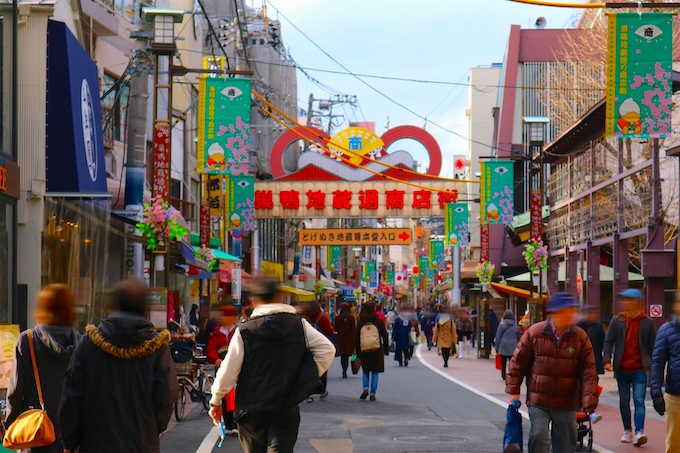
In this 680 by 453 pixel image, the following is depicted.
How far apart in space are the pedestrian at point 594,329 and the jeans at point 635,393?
3890mm

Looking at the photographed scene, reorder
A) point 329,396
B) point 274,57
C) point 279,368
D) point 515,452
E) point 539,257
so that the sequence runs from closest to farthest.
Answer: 1. point 279,368
2. point 515,452
3. point 329,396
4. point 539,257
5. point 274,57

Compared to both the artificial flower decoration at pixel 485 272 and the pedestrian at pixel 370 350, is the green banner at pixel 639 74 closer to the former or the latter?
the pedestrian at pixel 370 350

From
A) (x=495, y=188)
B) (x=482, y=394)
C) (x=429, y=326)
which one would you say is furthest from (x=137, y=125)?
(x=429, y=326)

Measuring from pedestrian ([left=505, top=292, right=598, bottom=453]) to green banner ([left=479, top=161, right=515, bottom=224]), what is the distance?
23.3m

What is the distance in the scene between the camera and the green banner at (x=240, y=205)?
3544cm

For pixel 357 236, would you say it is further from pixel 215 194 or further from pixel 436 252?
pixel 436 252

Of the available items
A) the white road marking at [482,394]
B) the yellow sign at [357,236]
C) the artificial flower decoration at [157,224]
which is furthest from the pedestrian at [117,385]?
the yellow sign at [357,236]

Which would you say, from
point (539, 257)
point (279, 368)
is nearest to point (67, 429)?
point (279, 368)

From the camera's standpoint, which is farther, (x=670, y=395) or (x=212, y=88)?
(x=212, y=88)

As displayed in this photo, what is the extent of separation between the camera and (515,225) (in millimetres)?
44688

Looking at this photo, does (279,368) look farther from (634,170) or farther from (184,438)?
(634,170)

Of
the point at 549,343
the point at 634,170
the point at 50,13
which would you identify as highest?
the point at 50,13

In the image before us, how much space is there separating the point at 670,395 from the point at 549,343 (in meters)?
1.99

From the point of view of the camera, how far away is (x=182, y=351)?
14875 millimetres
